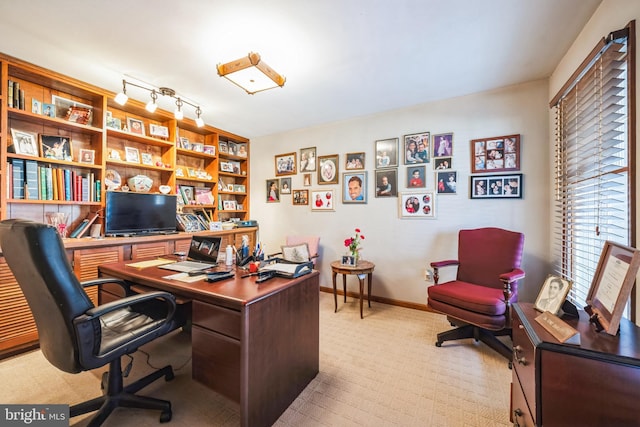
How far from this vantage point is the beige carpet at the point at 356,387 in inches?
57.1

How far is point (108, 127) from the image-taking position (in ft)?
9.09

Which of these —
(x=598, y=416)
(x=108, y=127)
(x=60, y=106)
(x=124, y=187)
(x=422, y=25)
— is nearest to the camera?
(x=598, y=416)

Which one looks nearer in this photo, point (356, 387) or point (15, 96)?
point (356, 387)

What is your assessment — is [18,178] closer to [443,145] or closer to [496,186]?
[443,145]

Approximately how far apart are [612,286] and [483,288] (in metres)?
1.46

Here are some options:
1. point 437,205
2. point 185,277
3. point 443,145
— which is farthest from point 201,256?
point 443,145

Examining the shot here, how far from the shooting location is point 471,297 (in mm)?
2020

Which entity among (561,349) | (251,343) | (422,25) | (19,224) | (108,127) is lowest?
(251,343)

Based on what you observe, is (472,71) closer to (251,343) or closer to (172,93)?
(251,343)

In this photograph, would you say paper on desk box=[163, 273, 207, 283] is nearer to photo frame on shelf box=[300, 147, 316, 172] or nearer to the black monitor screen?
the black monitor screen

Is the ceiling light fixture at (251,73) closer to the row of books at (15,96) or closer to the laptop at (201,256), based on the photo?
the laptop at (201,256)

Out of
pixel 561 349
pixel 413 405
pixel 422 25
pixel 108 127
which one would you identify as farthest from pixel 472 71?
pixel 108 127

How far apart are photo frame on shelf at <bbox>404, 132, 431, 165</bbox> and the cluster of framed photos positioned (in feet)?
11.8

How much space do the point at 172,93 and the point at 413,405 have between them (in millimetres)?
3543
